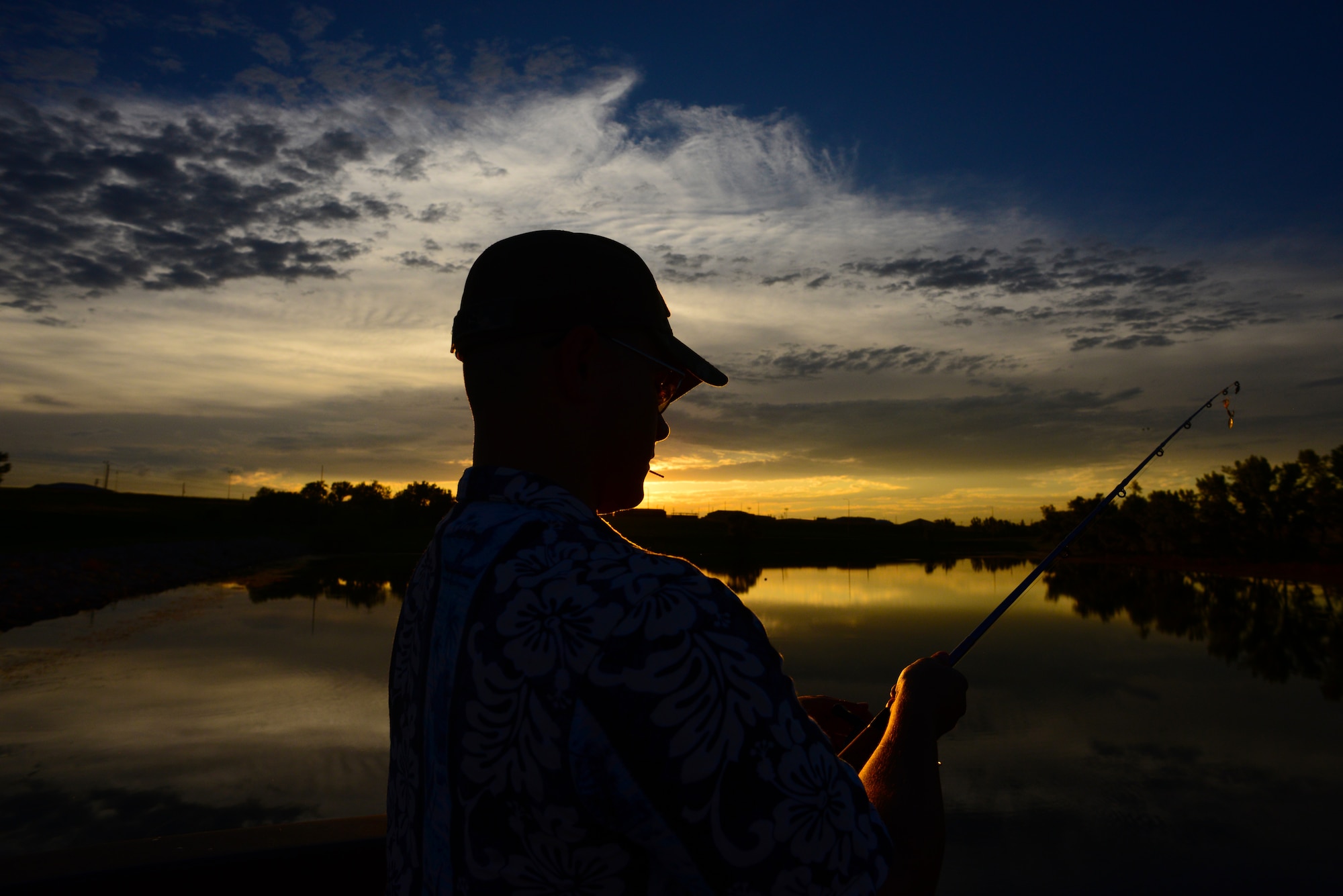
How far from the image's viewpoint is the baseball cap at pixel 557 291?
1.34 meters

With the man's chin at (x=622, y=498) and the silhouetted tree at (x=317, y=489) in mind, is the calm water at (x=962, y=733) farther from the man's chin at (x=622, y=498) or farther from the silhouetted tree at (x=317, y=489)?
the silhouetted tree at (x=317, y=489)

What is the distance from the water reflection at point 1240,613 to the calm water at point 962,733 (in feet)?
0.66

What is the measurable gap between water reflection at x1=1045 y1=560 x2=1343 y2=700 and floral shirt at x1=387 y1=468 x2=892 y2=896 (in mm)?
16097

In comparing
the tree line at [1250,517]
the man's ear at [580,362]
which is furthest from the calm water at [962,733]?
the tree line at [1250,517]

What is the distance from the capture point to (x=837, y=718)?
6.93 feet

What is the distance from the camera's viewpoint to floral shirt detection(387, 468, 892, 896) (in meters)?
0.95

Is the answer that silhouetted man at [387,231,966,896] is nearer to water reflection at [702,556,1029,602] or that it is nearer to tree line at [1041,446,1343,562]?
water reflection at [702,556,1029,602]

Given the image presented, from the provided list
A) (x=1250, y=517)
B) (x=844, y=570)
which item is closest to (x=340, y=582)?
(x=844, y=570)

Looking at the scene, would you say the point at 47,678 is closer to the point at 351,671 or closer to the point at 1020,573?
the point at 351,671

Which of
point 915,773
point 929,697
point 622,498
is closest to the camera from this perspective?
point 915,773

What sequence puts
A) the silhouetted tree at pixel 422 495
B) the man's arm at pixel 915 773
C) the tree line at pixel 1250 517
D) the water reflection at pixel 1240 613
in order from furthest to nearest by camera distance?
1. the silhouetted tree at pixel 422 495
2. the tree line at pixel 1250 517
3. the water reflection at pixel 1240 613
4. the man's arm at pixel 915 773

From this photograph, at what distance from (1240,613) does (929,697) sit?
→ 28045mm

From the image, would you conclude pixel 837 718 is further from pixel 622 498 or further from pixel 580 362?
pixel 580 362

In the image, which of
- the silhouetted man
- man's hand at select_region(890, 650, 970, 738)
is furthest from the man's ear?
man's hand at select_region(890, 650, 970, 738)
